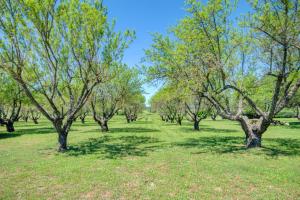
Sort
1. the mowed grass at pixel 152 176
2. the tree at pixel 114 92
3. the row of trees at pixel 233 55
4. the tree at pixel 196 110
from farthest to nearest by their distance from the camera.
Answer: the tree at pixel 196 110, the tree at pixel 114 92, the row of trees at pixel 233 55, the mowed grass at pixel 152 176

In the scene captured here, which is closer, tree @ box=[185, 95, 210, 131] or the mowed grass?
the mowed grass

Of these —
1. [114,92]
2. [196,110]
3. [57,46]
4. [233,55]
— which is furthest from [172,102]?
[57,46]

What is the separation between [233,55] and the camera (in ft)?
68.2

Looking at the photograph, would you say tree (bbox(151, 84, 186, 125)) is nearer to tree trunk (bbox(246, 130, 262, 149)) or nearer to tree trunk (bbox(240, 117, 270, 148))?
tree trunk (bbox(240, 117, 270, 148))

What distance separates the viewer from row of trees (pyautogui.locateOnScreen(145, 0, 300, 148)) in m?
14.7

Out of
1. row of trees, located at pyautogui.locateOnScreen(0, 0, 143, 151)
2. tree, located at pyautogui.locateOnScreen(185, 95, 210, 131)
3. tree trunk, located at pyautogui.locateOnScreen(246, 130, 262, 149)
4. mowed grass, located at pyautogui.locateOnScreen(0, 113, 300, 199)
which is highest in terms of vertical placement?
row of trees, located at pyautogui.locateOnScreen(0, 0, 143, 151)

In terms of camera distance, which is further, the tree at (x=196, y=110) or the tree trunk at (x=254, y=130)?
the tree at (x=196, y=110)

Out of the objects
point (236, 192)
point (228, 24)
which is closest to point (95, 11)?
point (228, 24)

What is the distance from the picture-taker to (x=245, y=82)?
2180cm

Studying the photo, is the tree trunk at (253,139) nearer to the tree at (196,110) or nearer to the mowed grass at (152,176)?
the mowed grass at (152,176)

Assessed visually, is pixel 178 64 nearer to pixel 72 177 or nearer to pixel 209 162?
pixel 209 162

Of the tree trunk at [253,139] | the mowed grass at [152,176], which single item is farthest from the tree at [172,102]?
the mowed grass at [152,176]

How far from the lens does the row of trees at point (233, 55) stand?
1468 centimetres

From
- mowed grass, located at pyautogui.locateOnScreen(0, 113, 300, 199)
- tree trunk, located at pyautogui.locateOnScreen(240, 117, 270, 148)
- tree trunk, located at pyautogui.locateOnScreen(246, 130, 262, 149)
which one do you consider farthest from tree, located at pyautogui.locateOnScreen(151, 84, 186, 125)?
mowed grass, located at pyautogui.locateOnScreen(0, 113, 300, 199)
